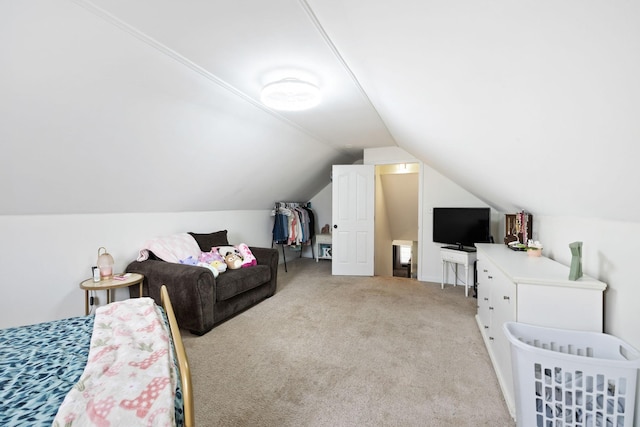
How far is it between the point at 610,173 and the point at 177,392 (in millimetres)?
1865

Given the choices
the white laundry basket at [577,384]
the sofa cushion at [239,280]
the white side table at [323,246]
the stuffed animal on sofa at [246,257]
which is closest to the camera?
the white laundry basket at [577,384]

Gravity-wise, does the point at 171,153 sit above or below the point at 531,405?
above

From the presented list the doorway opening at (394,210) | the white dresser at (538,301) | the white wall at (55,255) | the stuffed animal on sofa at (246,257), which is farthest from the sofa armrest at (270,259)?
the white dresser at (538,301)

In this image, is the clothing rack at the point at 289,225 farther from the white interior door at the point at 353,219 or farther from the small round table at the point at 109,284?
the small round table at the point at 109,284

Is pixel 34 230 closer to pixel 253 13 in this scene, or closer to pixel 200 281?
pixel 200 281

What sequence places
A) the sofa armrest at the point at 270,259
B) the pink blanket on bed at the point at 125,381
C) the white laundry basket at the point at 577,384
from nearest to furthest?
the pink blanket on bed at the point at 125,381
the white laundry basket at the point at 577,384
the sofa armrest at the point at 270,259

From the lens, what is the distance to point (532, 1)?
63cm

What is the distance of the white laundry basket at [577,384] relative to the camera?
47.9 inches

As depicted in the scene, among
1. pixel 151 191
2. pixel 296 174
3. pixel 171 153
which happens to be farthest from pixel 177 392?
pixel 296 174

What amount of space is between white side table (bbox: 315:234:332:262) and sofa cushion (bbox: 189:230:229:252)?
2447 mm

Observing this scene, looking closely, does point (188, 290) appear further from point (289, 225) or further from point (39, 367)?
point (289, 225)

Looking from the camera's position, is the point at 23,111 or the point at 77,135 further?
the point at 77,135

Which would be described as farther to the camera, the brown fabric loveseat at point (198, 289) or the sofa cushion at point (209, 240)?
the sofa cushion at point (209, 240)

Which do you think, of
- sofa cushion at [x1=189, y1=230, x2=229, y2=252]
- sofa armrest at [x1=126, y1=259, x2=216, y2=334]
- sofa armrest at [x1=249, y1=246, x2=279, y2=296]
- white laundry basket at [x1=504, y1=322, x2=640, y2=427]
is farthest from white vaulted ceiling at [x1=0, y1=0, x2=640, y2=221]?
sofa armrest at [x1=249, y1=246, x2=279, y2=296]
